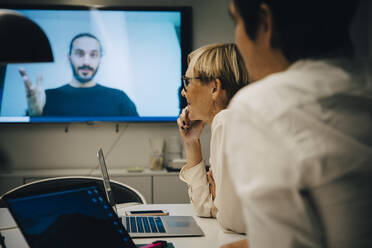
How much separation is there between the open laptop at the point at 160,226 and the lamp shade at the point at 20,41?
0.51 meters

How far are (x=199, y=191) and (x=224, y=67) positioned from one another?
0.54 meters

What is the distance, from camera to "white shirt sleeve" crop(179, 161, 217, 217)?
1396 mm

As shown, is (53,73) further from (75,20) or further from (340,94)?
(340,94)

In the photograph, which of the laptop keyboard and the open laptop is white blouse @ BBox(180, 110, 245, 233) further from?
the laptop keyboard

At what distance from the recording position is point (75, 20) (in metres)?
3.10

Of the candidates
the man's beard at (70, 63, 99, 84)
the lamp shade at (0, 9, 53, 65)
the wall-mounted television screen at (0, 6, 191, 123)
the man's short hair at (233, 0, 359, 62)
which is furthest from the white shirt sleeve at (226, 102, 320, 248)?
the man's beard at (70, 63, 99, 84)

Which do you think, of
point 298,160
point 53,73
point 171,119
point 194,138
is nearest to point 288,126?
point 298,160

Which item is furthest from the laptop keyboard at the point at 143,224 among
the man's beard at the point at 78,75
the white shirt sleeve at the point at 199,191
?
the man's beard at the point at 78,75

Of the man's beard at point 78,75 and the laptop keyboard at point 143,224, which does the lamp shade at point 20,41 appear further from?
the man's beard at point 78,75

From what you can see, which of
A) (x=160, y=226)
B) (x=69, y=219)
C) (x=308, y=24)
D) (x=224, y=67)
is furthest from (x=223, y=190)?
(x=308, y=24)

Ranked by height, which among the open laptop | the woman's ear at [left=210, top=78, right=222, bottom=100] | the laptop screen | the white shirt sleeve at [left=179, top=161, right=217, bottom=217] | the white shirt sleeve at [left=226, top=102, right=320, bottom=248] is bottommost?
the open laptop

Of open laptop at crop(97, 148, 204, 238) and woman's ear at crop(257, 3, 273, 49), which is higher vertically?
woman's ear at crop(257, 3, 273, 49)

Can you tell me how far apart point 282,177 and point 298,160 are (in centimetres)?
3

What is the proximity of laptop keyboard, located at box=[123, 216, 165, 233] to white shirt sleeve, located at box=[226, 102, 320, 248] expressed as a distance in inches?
31.3
